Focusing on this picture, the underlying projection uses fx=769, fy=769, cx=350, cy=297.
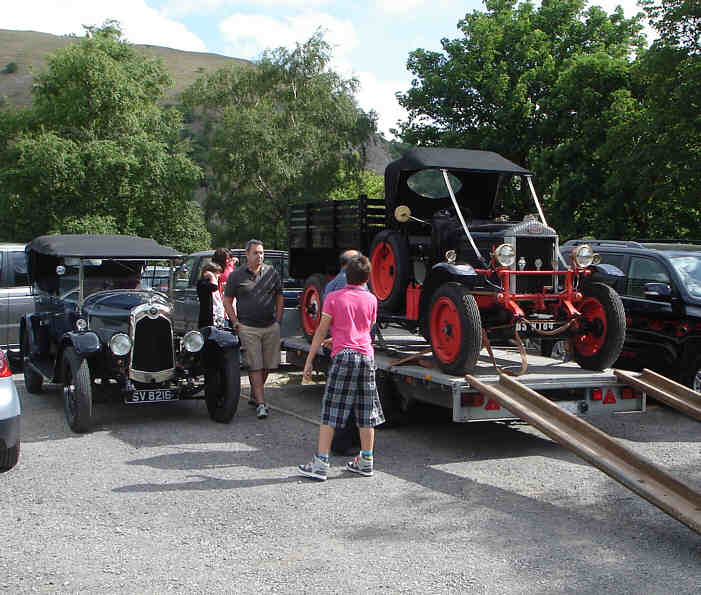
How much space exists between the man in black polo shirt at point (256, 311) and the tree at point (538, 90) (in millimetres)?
19741

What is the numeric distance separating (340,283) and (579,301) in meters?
2.41

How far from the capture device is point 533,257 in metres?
7.85

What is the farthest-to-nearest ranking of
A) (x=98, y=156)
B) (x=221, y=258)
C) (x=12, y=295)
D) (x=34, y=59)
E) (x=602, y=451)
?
Answer: (x=34, y=59), (x=98, y=156), (x=12, y=295), (x=221, y=258), (x=602, y=451)

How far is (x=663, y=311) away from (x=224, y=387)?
5.16m

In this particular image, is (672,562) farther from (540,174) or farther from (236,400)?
(540,174)

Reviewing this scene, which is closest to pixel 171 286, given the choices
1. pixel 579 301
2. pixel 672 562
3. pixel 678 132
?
pixel 579 301

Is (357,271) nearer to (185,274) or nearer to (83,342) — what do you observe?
(83,342)

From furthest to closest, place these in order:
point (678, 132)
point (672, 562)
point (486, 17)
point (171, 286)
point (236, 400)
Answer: point (486, 17), point (678, 132), point (171, 286), point (236, 400), point (672, 562)

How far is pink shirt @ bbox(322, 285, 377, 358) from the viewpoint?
623 cm

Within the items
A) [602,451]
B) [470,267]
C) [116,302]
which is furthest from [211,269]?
[602,451]

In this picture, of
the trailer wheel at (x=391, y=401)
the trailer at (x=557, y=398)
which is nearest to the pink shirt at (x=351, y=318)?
the trailer at (x=557, y=398)

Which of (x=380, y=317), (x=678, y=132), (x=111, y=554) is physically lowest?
(x=111, y=554)

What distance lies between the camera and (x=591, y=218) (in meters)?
27.1

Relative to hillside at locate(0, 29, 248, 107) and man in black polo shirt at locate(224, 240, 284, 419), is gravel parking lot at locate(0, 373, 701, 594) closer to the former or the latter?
man in black polo shirt at locate(224, 240, 284, 419)
